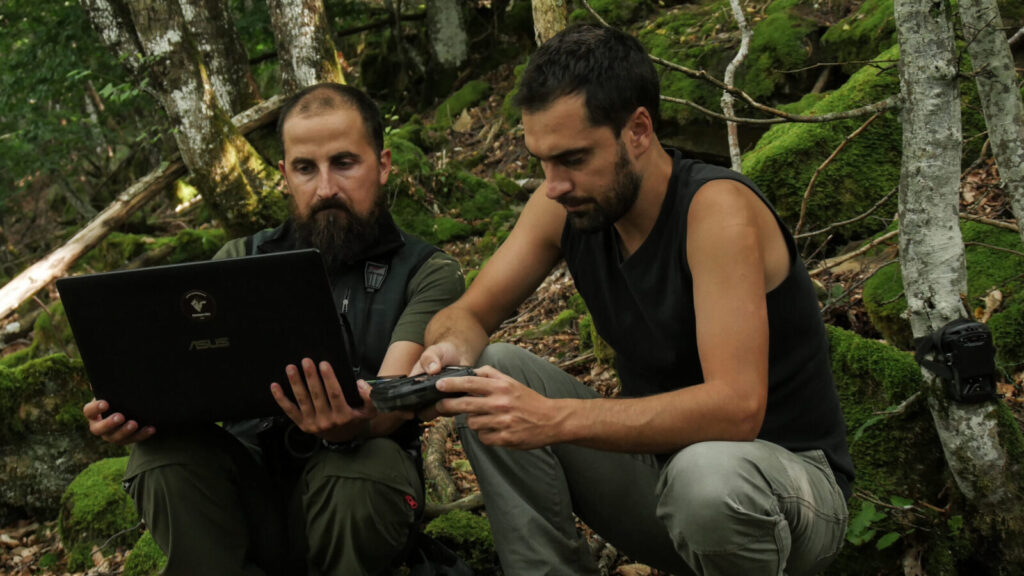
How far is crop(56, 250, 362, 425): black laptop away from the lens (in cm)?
259

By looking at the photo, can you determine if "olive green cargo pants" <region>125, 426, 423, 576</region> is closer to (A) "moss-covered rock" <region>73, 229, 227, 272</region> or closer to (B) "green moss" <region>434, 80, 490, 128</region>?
(A) "moss-covered rock" <region>73, 229, 227, 272</region>

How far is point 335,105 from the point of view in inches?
141

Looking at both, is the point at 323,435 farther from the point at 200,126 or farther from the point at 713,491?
the point at 200,126

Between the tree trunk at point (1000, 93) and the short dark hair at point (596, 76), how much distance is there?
1312 millimetres

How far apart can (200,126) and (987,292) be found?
668 centimetres

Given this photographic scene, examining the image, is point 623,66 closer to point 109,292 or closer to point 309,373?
point 309,373

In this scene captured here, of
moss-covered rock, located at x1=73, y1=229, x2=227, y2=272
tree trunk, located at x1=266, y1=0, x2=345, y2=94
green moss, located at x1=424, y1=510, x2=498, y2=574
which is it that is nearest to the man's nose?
green moss, located at x1=424, y1=510, x2=498, y2=574

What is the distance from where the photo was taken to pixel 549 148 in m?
2.80

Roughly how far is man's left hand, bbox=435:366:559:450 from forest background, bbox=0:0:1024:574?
1.35 metres

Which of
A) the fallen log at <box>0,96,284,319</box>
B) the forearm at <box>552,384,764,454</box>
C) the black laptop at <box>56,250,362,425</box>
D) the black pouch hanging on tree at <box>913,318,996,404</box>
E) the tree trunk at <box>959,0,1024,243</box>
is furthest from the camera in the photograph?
the fallen log at <box>0,96,284,319</box>

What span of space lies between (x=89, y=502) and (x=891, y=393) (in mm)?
4596

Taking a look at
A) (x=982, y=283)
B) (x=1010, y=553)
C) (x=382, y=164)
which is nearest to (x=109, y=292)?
(x=382, y=164)

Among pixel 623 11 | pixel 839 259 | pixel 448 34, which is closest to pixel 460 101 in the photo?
pixel 448 34

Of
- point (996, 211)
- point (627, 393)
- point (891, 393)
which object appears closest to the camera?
point (627, 393)
